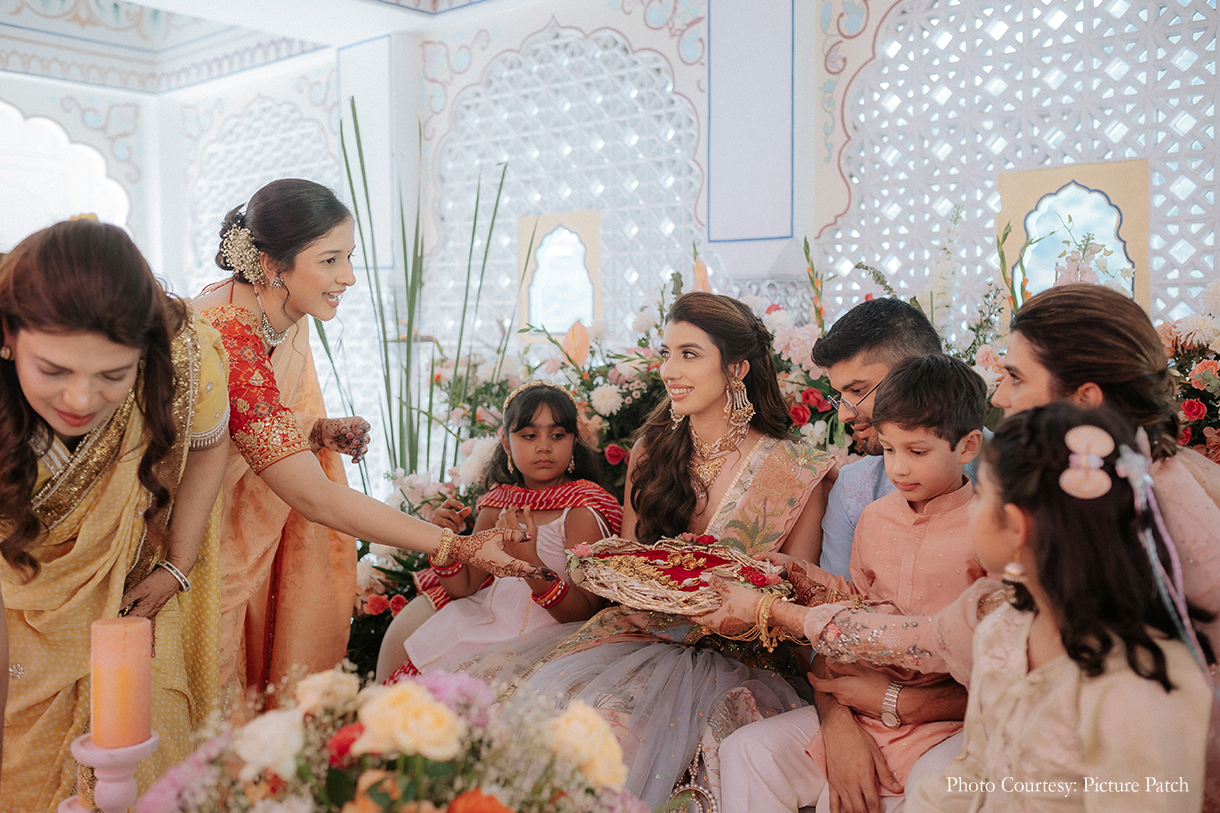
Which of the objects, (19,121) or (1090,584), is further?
(19,121)

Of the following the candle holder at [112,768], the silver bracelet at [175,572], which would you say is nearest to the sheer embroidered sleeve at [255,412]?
the silver bracelet at [175,572]

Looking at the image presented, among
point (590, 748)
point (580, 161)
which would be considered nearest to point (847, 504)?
point (590, 748)

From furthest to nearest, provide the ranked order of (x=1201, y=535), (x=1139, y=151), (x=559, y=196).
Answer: (x=559, y=196) < (x=1139, y=151) < (x=1201, y=535)

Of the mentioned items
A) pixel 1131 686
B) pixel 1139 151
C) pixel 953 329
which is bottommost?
pixel 1131 686

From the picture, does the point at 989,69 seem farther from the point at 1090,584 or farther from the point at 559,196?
the point at 1090,584

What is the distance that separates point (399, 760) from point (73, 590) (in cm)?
120

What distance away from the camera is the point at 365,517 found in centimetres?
243

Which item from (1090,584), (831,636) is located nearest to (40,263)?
(831,636)

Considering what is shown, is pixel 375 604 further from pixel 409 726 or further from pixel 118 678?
pixel 409 726

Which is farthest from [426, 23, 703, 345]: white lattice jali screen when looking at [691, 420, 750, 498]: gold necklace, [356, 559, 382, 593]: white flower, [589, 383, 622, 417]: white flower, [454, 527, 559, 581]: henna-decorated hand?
[454, 527, 559, 581]: henna-decorated hand

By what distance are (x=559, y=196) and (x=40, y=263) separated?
14.7 ft

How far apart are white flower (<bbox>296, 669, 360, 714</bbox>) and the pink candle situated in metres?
0.29

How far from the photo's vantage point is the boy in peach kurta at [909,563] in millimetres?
2012

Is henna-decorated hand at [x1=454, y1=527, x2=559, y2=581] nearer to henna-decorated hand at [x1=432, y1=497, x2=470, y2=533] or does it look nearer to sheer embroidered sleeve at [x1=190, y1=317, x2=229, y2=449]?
sheer embroidered sleeve at [x1=190, y1=317, x2=229, y2=449]
